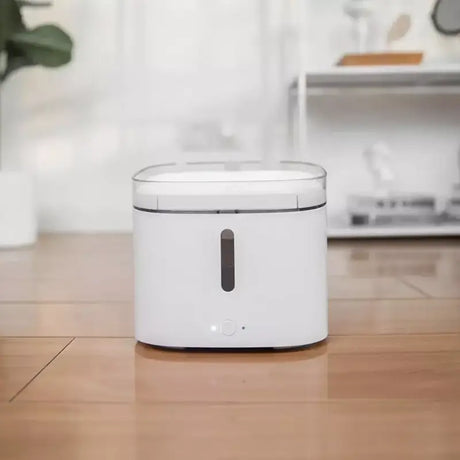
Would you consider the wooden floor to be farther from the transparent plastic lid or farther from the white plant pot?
the white plant pot

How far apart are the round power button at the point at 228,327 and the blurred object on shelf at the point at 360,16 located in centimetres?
126

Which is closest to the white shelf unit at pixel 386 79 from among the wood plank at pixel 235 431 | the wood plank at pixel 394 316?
the wood plank at pixel 394 316

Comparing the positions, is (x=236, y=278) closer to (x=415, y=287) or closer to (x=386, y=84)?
(x=415, y=287)

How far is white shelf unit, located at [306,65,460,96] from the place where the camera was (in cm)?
174

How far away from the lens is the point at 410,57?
1.77 metres

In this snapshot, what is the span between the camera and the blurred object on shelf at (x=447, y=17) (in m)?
1.99

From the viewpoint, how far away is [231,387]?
663 millimetres

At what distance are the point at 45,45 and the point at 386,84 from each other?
2.90ft

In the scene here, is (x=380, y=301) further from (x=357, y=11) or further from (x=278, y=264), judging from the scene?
(x=357, y=11)

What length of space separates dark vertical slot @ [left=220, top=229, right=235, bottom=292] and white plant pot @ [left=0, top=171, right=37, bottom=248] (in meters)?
1.08

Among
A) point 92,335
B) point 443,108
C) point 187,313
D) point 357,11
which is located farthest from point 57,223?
point 187,313

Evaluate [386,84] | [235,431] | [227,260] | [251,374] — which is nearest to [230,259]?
[227,260]

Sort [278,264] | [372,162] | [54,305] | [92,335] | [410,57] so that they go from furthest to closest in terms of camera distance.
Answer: [372,162] → [410,57] → [54,305] → [92,335] → [278,264]

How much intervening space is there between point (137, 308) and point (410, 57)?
3.94 feet
